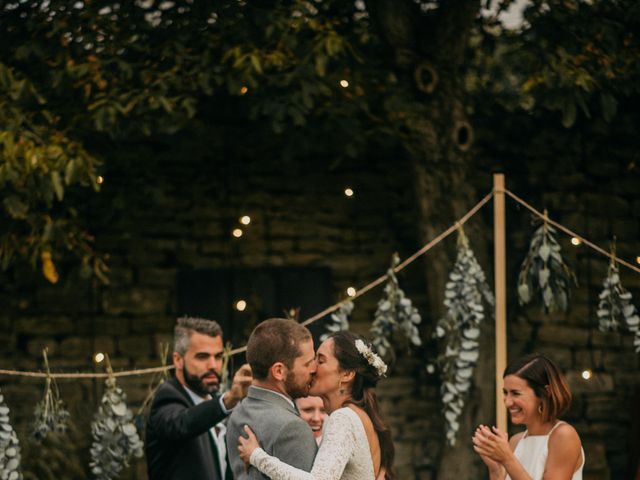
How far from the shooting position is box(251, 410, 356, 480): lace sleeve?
3.95 metres

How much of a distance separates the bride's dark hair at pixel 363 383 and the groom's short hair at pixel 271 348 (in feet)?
→ 0.96

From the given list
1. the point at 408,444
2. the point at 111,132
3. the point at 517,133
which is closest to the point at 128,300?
the point at 111,132

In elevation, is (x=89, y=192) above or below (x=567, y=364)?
above

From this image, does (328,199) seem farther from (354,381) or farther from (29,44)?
(354,381)

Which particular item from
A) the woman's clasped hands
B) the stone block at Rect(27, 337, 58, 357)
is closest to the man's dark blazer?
the woman's clasped hands

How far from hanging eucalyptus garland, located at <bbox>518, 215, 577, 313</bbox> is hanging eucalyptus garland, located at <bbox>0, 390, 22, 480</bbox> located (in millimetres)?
2820

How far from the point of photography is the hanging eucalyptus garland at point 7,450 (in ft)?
21.1

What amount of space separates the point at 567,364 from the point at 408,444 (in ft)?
4.10

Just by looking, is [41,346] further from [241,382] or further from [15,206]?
[241,382]

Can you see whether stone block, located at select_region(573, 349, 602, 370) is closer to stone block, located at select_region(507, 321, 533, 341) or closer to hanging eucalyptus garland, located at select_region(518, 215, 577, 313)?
stone block, located at select_region(507, 321, 533, 341)

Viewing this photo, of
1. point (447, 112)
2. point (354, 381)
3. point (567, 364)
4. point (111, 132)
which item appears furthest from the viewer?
point (567, 364)

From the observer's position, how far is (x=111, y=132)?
7.45m

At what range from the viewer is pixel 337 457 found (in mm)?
4031

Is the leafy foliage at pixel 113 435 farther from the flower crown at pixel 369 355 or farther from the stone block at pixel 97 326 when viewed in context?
the flower crown at pixel 369 355
